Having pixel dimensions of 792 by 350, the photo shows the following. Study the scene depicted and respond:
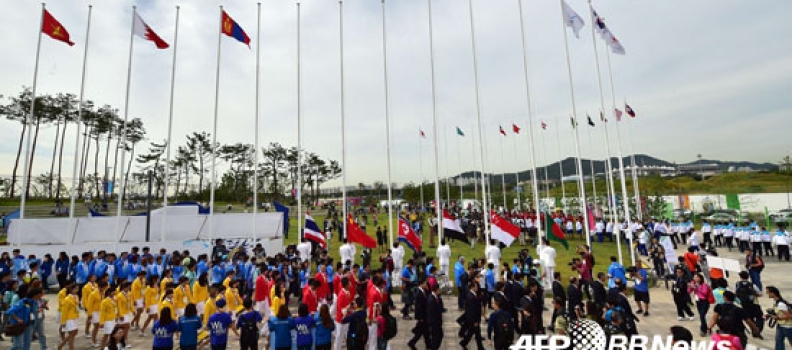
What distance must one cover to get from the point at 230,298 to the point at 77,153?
15771 millimetres

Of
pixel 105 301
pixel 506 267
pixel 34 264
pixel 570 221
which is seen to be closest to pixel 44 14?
pixel 34 264

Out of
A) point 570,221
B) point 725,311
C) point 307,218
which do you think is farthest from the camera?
point 570,221

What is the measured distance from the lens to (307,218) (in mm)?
17172

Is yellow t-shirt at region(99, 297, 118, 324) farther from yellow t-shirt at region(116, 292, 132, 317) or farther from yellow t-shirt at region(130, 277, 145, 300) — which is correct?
yellow t-shirt at region(130, 277, 145, 300)

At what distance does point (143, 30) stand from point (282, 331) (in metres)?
16.9

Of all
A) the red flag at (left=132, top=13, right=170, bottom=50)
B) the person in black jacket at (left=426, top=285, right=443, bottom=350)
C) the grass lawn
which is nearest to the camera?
the person in black jacket at (left=426, top=285, right=443, bottom=350)

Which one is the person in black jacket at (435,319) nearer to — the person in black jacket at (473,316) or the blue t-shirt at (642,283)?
the person in black jacket at (473,316)

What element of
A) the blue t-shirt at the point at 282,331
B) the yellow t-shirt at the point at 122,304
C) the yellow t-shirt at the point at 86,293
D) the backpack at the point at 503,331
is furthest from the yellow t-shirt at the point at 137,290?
the backpack at the point at 503,331

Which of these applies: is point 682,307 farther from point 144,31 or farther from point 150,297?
point 144,31

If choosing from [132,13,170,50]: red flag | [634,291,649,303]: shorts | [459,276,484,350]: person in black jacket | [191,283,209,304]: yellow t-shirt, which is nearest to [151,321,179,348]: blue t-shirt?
[191,283,209,304]: yellow t-shirt

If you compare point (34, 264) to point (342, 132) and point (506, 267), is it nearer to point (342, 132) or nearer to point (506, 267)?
point (342, 132)

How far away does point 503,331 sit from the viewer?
310 inches

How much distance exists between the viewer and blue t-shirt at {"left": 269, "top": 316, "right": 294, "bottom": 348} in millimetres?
7504

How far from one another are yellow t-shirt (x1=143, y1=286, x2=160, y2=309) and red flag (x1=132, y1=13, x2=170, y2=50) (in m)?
12.7
